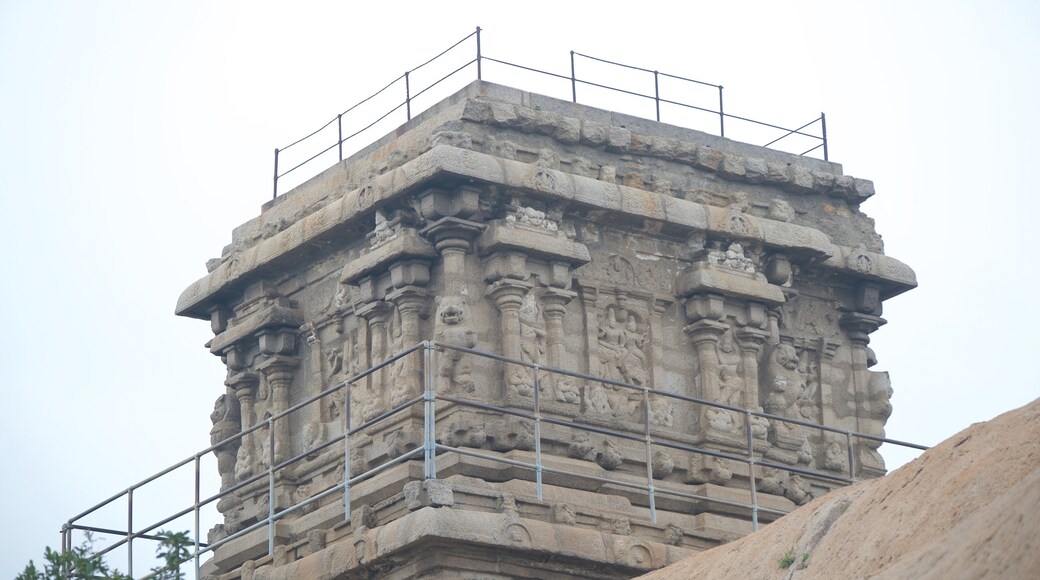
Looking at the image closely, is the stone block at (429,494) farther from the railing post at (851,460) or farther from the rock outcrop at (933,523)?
the railing post at (851,460)

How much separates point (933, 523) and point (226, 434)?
40.7ft

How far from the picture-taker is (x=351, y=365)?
2419 cm

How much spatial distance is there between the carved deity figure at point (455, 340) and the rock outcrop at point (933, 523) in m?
4.65

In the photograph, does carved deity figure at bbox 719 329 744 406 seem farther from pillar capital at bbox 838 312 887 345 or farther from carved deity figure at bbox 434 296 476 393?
carved deity figure at bbox 434 296 476 393

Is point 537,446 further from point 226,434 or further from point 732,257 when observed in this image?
point 226,434

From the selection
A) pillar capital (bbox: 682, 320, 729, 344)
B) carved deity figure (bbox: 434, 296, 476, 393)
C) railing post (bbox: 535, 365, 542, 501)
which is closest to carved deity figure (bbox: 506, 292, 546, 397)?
carved deity figure (bbox: 434, 296, 476, 393)

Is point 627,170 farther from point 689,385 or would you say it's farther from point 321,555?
point 321,555

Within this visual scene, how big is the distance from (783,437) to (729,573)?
685 centimetres

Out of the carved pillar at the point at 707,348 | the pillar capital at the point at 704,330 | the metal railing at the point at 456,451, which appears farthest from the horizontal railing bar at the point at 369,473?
the pillar capital at the point at 704,330

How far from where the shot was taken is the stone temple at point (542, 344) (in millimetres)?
21734

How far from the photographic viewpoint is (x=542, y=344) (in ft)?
75.9

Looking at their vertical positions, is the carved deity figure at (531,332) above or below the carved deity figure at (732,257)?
below


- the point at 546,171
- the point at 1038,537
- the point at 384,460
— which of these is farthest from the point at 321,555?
the point at 1038,537

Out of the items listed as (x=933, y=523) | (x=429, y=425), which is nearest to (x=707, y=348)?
(x=429, y=425)
